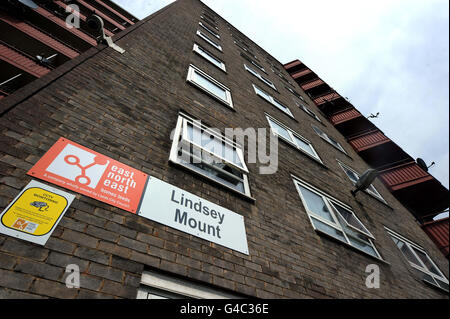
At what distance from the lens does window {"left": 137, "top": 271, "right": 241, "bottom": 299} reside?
2094 mm

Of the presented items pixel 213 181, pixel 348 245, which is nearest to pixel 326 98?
pixel 348 245

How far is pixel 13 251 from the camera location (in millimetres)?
1629

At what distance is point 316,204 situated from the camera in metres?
5.32

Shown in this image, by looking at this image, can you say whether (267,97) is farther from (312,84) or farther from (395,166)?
(312,84)

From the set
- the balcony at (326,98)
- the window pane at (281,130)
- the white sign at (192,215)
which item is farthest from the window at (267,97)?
the balcony at (326,98)

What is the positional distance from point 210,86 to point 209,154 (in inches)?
128

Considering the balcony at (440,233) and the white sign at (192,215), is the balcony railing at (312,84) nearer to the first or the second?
the balcony at (440,233)

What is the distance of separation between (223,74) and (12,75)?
8.36 meters

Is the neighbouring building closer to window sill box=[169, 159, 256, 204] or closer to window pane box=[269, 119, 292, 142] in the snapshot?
window pane box=[269, 119, 292, 142]

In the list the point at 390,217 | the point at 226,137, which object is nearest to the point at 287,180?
the point at 226,137

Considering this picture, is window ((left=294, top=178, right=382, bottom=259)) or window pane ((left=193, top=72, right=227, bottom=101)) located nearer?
window ((left=294, top=178, right=382, bottom=259))

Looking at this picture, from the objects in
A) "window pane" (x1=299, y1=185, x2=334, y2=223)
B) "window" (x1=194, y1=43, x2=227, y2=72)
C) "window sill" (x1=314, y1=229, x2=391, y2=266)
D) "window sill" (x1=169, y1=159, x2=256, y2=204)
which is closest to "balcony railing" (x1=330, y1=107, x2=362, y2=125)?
"window" (x1=194, y1=43, x2=227, y2=72)

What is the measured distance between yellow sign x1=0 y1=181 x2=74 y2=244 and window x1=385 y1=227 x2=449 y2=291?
8.33 metres
